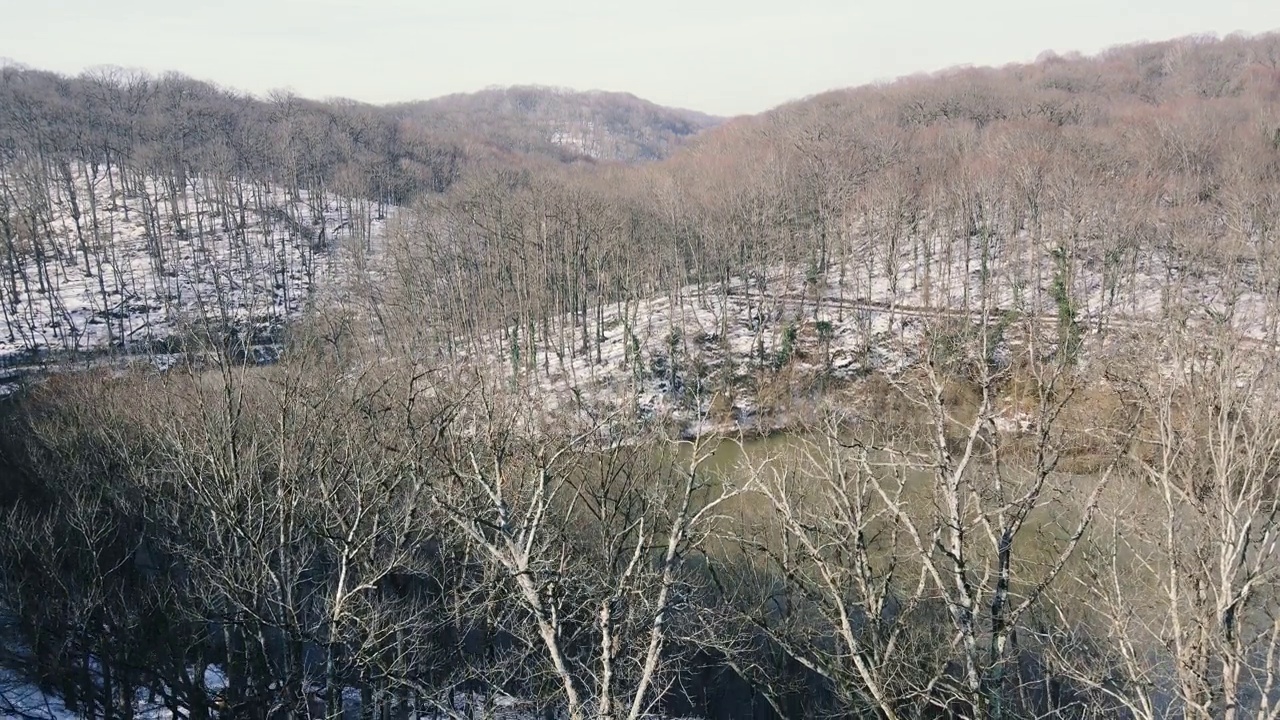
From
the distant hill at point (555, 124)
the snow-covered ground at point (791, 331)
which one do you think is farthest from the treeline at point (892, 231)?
the distant hill at point (555, 124)

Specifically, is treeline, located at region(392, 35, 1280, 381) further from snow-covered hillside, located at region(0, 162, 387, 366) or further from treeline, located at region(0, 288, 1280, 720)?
treeline, located at region(0, 288, 1280, 720)

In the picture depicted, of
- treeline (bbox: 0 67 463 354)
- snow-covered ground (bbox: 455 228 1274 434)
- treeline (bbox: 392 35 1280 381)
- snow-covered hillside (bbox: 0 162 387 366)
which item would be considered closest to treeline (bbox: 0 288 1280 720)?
snow-covered ground (bbox: 455 228 1274 434)

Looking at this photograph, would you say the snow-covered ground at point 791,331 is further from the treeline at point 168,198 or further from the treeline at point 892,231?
the treeline at point 168,198

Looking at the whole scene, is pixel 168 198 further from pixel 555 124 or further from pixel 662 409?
pixel 555 124

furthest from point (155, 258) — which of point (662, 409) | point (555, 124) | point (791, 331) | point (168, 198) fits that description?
point (555, 124)

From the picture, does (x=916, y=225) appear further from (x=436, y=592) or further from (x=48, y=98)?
(x=48, y=98)
